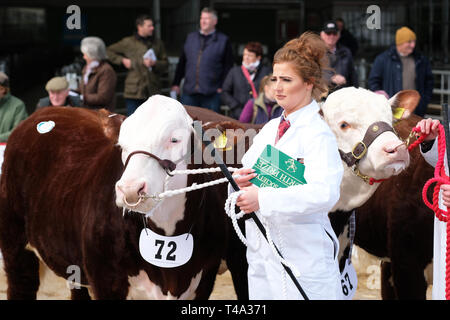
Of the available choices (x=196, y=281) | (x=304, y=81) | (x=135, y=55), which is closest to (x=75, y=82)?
(x=135, y=55)

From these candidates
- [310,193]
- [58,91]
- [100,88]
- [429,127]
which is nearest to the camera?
[310,193]

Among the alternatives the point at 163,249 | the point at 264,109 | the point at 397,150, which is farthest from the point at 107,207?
the point at 264,109

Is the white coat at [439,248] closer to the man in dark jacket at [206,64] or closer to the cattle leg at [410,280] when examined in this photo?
the cattle leg at [410,280]

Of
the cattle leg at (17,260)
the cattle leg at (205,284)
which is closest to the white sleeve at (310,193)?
the cattle leg at (205,284)

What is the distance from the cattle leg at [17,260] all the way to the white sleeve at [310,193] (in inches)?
95.0

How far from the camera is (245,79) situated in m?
7.23

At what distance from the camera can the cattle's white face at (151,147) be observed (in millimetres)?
3010

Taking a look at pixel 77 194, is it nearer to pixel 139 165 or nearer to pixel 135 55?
pixel 139 165

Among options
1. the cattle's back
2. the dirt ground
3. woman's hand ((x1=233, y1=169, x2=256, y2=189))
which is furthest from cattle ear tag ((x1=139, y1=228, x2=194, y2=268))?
the dirt ground

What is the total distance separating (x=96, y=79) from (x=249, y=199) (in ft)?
14.5

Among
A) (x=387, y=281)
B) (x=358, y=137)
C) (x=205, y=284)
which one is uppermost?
(x=358, y=137)

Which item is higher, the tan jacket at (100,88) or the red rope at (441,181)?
the tan jacket at (100,88)

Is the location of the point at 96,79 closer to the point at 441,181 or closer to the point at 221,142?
the point at 221,142

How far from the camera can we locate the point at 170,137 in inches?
129
